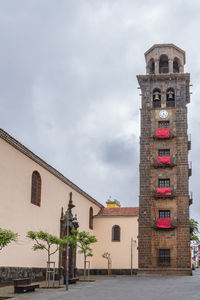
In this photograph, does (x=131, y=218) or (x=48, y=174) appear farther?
(x=131, y=218)

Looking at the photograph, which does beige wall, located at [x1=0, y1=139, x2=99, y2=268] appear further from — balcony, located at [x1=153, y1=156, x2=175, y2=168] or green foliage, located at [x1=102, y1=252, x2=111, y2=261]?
balcony, located at [x1=153, y1=156, x2=175, y2=168]

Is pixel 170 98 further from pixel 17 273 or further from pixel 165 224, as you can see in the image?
pixel 17 273

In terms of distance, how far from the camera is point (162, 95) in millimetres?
45406

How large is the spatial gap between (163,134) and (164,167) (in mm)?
3461

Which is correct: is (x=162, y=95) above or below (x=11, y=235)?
above

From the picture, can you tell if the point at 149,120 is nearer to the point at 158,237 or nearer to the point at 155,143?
the point at 155,143

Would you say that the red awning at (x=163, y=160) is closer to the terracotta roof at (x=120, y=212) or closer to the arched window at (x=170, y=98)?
the arched window at (x=170, y=98)

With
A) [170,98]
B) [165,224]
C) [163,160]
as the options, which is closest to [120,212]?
[165,224]

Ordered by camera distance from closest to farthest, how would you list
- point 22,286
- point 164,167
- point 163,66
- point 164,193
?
1. point 22,286
2. point 164,193
3. point 164,167
4. point 163,66

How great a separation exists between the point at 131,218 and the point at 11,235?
28599 mm

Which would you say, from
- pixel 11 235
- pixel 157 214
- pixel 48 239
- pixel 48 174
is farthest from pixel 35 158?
pixel 157 214

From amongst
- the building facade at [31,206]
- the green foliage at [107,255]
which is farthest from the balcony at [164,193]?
the green foliage at [107,255]

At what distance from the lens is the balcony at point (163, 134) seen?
43503 millimetres

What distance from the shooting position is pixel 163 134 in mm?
43594
